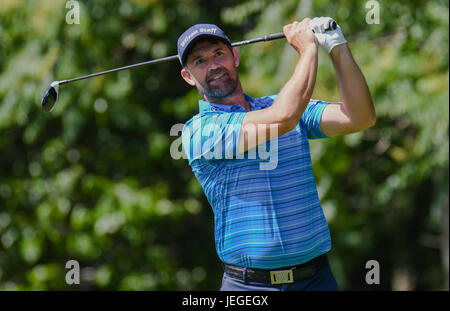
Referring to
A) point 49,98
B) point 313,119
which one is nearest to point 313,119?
point 313,119

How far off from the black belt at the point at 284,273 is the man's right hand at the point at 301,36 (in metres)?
0.86

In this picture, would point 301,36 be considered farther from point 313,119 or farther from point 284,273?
point 284,273

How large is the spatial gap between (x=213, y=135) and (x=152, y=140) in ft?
17.4

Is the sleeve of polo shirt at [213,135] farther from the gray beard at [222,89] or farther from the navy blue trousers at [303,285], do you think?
the navy blue trousers at [303,285]

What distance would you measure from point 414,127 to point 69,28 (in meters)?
3.79

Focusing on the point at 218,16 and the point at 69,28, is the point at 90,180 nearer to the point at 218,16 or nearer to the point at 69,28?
the point at 69,28

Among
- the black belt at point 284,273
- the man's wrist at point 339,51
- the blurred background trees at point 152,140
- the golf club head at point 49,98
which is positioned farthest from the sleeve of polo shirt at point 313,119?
the blurred background trees at point 152,140

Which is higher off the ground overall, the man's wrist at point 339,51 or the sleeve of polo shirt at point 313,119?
the man's wrist at point 339,51

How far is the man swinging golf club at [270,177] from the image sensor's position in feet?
9.00

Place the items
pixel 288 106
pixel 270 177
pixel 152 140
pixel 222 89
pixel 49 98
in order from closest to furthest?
pixel 288 106
pixel 270 177
pixel 222 89
pixel 49 98
pixel 152 140

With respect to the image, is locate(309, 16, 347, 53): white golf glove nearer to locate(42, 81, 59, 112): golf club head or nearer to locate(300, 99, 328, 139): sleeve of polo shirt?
locate(300, 99, 328, 139): sleeve of polo shirt

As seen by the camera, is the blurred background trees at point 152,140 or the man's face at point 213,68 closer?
the man's face at point 213,68

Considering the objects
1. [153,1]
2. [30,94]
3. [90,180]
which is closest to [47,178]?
[90,180]

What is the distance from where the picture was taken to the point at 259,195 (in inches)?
109
